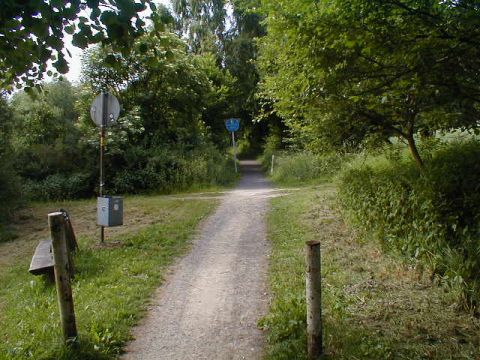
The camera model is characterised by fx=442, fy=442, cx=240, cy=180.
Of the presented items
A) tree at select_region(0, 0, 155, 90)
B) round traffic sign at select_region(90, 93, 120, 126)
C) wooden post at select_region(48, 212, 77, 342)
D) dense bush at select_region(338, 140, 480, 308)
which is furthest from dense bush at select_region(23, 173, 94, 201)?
tree at select_region(0, 0, 155, 90)

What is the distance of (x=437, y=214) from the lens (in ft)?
18.5

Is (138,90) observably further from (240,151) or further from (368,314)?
(240,151)

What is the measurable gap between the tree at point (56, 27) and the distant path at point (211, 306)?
2.85 meters

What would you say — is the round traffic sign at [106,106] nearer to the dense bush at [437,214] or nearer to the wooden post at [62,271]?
the wooden post at [62,271]

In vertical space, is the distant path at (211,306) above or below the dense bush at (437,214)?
below

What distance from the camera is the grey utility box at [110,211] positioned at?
27.6 ft

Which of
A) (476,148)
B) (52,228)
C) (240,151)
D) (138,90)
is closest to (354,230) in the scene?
(476,148)

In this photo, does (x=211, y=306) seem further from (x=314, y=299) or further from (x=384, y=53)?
(x=384, y=53)

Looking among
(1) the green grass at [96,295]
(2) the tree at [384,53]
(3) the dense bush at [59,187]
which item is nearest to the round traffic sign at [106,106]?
(1) the green grass at [96,295]

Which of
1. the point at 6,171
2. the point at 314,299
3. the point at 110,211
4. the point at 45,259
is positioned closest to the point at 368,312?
the point at 314,299

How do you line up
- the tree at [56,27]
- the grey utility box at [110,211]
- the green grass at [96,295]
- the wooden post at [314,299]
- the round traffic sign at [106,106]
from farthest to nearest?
1. the grey utility box at [110,211]
2. the round traffic sign at [106,106]
3. the green grass at [96,295]
4. the wooden post at [314,299]
5. the tree at [56,27]

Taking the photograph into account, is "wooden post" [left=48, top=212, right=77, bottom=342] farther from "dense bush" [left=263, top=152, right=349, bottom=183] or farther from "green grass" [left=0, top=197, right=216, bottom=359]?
"dense bush" [left=263, top=152, right=349, bottom=183]

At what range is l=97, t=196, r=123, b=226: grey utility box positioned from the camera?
8.42 metres

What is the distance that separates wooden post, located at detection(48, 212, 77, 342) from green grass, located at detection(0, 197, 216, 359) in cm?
17
